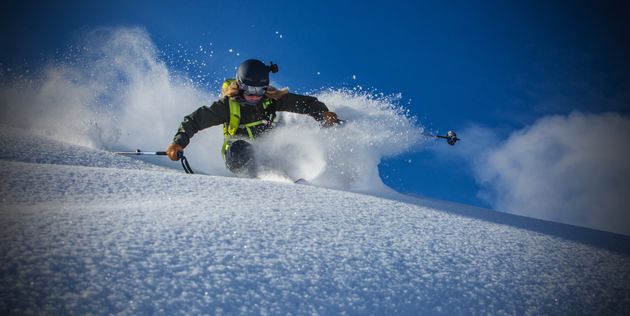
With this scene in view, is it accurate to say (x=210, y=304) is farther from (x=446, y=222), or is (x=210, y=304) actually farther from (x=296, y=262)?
(x=446, y=222)

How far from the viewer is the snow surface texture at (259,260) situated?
0.89 m

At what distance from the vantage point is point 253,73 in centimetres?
476

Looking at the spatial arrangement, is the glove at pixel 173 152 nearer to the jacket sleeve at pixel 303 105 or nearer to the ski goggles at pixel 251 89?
the ski goggles at pixel 251 89

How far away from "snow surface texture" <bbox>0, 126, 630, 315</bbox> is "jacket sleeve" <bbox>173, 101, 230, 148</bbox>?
228cm

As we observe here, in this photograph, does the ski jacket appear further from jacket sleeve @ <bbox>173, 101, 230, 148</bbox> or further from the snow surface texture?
the snow surface texture

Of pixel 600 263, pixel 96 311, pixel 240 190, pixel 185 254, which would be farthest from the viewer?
pixel 240 190

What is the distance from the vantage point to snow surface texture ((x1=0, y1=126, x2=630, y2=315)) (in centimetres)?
89

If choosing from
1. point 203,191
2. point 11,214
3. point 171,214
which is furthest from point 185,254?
point 203,191

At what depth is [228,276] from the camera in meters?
1.02

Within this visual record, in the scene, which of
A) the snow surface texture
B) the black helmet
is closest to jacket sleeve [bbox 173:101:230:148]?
the black helmet

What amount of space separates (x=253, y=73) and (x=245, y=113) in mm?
856

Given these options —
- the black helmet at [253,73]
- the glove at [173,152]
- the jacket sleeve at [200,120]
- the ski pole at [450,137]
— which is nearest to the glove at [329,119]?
the black helmet at [253,73]

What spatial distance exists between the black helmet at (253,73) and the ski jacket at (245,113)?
40cm

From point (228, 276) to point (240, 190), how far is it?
60.8 inches
